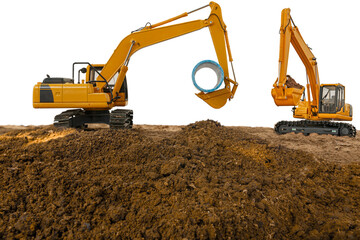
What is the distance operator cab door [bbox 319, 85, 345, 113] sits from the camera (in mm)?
9148

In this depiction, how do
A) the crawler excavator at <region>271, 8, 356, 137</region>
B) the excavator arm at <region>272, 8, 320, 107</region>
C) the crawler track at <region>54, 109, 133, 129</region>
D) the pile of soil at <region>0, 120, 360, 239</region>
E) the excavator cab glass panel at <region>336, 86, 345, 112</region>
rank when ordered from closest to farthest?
the pile of soil at <region>0, 120, 360, 239</region>
the crawler track at <region>54, 109, 133, 129</region>
the excavator arm at <region>272, 8, 320, 107</region>
the crawler excavator at <region>271, 8, 356, 137</region>
the excavator cab glass panel at <region>336, 86, 345, 112</region>

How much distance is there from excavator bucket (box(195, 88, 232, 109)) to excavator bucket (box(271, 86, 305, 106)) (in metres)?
2.03

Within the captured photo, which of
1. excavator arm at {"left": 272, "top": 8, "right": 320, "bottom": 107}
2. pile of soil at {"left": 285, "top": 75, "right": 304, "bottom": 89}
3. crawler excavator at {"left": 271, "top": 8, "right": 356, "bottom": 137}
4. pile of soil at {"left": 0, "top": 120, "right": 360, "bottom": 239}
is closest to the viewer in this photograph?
pile of soil at {"left": 0, "top": 120, "right": 360, "bottom": 239}

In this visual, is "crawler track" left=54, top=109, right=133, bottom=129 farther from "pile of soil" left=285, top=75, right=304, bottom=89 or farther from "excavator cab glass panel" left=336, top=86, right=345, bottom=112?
"excavator cab glass panel" left=336, top=86, right=345, bottom=112

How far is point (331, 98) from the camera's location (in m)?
9.28

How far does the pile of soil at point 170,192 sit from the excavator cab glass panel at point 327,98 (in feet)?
16.2

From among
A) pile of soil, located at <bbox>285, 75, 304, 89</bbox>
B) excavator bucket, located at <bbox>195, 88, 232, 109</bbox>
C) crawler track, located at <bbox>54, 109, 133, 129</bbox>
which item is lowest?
crawler track, located at <bbox>54, 109, 133, 129</bbox>

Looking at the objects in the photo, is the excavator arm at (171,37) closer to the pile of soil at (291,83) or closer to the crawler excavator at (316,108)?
the pile of soil at (291,83)

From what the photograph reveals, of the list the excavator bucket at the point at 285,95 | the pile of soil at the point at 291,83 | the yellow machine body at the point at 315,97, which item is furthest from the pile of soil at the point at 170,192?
the yellow machine body at the point at 315,97

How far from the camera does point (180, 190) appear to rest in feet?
11.5

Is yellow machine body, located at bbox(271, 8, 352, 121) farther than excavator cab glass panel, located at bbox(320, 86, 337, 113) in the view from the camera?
No

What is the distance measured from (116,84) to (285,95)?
15.8ft

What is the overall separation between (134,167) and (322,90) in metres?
7.81

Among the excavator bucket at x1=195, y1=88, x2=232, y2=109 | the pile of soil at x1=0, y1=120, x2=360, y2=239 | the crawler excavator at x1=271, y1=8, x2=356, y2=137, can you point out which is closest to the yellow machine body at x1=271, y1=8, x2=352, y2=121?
the crawler excavator at x1=271, y1=8, x2=356, y2=137
